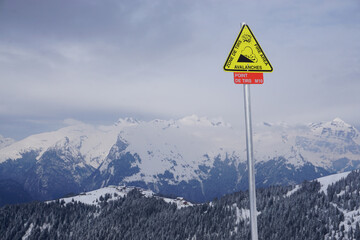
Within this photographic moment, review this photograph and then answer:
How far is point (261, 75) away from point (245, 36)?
190cm

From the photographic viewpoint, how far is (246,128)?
14.0 meters

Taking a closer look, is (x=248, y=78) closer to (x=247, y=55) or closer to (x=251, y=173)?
(x=247, y=55)

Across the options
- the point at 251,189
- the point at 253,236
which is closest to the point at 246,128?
the point at 251,189

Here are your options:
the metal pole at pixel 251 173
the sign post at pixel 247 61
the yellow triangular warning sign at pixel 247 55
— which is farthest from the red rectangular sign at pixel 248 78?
the metal pole at pixel 251 173

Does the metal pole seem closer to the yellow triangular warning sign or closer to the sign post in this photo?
the sign post

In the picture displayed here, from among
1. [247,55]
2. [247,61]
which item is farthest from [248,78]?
[247,55]

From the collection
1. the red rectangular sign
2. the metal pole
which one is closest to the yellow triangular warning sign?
the red rectangular sign

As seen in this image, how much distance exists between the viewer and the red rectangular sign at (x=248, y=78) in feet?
47.6

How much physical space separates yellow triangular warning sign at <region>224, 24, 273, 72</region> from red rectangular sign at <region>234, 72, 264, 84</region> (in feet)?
0.60

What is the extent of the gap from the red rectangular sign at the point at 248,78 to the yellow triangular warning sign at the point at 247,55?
0.18m

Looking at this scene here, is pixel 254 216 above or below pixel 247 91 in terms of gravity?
below

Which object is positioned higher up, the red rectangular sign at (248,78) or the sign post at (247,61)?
the sign post at (247,61)

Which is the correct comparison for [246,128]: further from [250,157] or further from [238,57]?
[238,57]

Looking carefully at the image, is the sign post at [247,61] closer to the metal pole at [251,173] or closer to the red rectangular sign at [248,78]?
the red rectangular sign at [248,78]
